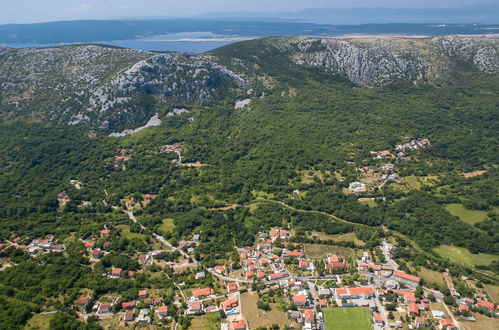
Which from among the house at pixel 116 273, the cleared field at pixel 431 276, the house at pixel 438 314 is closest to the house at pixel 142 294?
the house at pixel 116 273

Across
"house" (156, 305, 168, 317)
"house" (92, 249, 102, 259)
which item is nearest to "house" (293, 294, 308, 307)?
"house" (156, 305, 168, 317)

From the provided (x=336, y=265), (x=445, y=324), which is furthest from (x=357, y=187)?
(x=445, y=324)

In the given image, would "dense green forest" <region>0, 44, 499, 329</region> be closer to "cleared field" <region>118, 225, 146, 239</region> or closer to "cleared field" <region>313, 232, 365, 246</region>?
"cleared field" <region>313, 232, 365, 246</region>

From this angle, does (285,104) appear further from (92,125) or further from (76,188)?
(76,188)

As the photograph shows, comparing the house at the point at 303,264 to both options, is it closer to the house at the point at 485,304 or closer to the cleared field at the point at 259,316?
the cleared field at the point at 259,316

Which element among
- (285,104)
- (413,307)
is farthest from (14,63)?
(413,307)
